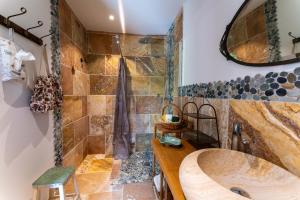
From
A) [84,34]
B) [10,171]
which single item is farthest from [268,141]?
[84,34]

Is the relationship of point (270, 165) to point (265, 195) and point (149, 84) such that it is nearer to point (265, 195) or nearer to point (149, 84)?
point (265, 195)

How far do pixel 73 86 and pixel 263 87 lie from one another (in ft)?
6.98

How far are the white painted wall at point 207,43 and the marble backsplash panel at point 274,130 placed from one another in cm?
18

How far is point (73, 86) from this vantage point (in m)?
2.15

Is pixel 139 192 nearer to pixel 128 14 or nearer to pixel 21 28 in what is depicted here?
pixel 21 28

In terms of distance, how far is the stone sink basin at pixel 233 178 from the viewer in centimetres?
50

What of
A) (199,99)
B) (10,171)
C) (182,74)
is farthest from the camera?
(182,74)

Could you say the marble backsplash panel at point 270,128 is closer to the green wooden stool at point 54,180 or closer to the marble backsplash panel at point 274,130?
the marble backsplash panel at point 274,130

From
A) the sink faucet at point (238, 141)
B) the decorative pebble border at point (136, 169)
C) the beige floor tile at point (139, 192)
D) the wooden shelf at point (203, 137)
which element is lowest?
the beige floor tile at point (139, 192)

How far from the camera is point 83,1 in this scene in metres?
1.87

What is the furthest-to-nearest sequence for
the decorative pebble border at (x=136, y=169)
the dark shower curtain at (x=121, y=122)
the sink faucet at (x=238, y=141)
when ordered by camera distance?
the dark shower curtain at (x=121, y=122), the decorative pebble border at (x=136, y=169), the sink faucet at (x=238, y=141)

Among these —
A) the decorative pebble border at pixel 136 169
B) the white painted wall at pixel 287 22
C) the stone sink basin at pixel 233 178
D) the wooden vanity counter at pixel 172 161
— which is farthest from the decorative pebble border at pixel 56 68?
the white painted wall at pixel 287 22

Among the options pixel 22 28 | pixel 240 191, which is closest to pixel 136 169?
pixel 240 191

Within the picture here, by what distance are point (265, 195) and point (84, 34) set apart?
115 inches
